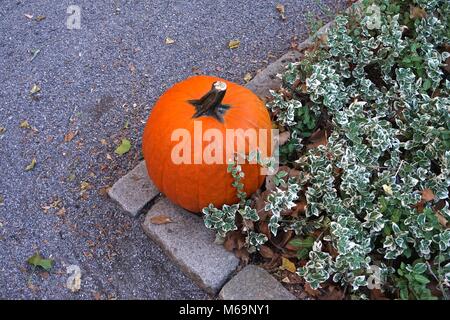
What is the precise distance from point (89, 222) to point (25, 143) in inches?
25.6

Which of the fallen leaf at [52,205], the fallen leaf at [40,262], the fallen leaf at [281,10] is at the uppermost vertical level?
the fallen leaf at [281,10]

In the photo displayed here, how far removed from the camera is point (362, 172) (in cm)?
214

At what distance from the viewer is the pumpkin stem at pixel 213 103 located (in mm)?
2027

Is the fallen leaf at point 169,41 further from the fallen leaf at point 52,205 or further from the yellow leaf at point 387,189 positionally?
the yellow leaf at point 387,189

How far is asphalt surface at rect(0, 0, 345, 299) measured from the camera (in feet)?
7.39

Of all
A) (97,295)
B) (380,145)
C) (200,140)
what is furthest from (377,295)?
(97,295)

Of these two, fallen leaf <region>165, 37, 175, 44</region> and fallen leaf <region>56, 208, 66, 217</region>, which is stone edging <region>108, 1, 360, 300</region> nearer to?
fallen leaf <region>56, 208, 66, 217</region>

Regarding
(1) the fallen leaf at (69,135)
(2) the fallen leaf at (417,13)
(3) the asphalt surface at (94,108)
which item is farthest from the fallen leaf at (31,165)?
(2) the fallen leaf at (417,13)

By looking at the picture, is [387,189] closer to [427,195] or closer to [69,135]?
[427,195]

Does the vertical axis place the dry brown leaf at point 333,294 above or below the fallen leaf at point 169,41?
below

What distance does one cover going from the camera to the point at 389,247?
201cm

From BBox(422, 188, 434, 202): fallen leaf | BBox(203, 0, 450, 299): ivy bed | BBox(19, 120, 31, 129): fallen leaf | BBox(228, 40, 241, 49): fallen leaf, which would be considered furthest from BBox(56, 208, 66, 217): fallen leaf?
BBox(422, 188, 434, 202): fallen leaf

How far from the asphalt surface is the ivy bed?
0.44m
